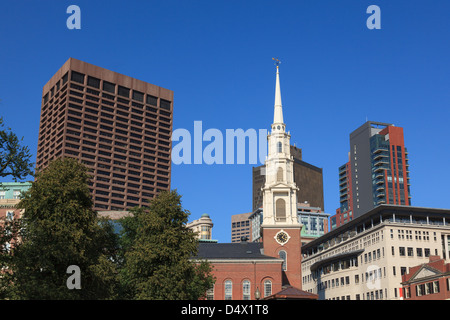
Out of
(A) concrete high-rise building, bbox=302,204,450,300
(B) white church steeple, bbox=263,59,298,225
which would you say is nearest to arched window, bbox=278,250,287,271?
(B) white church steeple, bbox=263,59,298,225

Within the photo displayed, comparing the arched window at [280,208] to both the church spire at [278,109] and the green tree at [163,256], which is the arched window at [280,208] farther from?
the green tree at [163,256]

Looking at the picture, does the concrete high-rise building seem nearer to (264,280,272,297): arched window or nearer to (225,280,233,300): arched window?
(264,280,272,297): arched window

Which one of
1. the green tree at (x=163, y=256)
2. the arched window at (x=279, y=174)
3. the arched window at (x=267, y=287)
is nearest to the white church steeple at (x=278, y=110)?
the arched window at (x=279, y=174)

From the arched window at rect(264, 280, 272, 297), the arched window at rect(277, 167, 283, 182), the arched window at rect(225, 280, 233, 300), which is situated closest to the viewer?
the arched window at rect(264, 280, 272, 297)

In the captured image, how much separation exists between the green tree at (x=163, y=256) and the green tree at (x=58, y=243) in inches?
241

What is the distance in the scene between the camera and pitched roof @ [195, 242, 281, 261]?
9626 centimetres

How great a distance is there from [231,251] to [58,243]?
195 feet

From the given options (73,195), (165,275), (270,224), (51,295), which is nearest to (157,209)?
(165,275)

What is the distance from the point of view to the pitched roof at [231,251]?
316 feet
